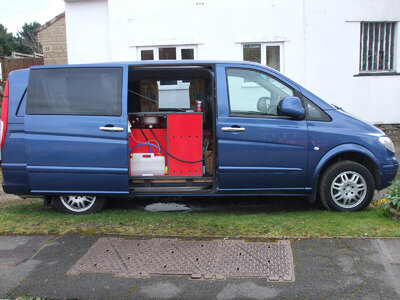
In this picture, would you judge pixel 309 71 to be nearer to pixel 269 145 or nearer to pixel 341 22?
pixel 341 22

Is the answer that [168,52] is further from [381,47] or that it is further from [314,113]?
[314,113]

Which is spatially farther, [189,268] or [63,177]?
[63,177]

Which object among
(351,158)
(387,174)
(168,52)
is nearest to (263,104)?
(351,158)

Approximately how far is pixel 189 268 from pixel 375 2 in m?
11.0

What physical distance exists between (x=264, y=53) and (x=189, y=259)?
30.1ft

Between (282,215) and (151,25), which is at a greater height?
(151,25)

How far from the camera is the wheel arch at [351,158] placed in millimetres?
5250

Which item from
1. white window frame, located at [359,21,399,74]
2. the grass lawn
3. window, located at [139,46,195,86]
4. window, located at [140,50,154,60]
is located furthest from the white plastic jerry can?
white window frame, located at [359,21,399,74]

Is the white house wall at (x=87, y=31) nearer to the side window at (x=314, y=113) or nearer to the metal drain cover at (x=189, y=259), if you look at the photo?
the side window at (x=314, y=113)

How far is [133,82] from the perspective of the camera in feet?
20.0

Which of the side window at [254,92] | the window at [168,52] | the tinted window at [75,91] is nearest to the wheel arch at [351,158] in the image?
the side window at [254,92]

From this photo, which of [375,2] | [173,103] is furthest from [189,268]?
[375,2]

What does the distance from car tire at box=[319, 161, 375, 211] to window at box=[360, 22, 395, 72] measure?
8.10 metres

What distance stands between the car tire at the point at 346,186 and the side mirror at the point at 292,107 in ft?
2.71
